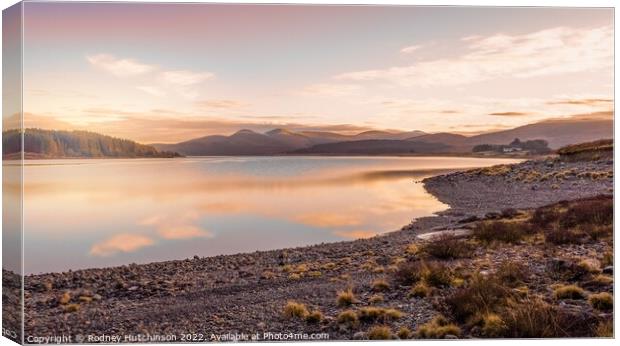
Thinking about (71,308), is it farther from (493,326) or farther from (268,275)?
(493,326)

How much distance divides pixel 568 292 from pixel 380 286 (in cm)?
248

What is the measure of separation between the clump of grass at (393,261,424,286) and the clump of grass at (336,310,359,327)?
96 cm

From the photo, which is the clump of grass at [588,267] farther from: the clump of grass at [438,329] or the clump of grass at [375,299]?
the clump of grass at [375,299]

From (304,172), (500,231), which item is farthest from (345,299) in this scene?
(500,231)

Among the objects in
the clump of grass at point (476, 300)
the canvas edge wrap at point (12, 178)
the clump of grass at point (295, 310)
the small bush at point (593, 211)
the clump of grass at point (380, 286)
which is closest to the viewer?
the canvas edge wrap at point (12, 178)

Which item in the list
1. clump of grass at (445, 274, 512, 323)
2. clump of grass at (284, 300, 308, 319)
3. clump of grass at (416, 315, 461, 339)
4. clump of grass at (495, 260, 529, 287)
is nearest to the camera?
clump of grass at (416, 315, 461, 339)

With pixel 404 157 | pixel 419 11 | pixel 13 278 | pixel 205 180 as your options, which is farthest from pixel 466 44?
pixel 13 278

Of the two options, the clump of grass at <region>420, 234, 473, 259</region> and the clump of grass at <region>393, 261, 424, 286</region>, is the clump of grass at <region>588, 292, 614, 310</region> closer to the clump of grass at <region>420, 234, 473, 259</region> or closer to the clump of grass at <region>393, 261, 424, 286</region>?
the clump of grass at <region>420, 234, 473, 259</region>

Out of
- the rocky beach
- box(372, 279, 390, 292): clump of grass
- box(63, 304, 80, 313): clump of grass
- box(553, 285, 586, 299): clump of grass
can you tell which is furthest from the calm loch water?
box(553, 285, 586, 299): clump of grass

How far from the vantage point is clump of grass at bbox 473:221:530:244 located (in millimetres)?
10711

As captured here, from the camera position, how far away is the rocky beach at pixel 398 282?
956 cm

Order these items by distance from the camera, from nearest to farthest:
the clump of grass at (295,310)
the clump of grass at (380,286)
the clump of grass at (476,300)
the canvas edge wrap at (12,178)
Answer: the canvas edge wrap at (12,178)
the clump of grass at (476,300)
the clump of grass at (295,310)
the clump of grass at (380,286)

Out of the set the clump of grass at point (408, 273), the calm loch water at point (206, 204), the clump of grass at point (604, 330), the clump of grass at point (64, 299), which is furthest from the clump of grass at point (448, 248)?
the clump of grass at point (64, 299)

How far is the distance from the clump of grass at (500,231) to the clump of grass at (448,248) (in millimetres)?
292
